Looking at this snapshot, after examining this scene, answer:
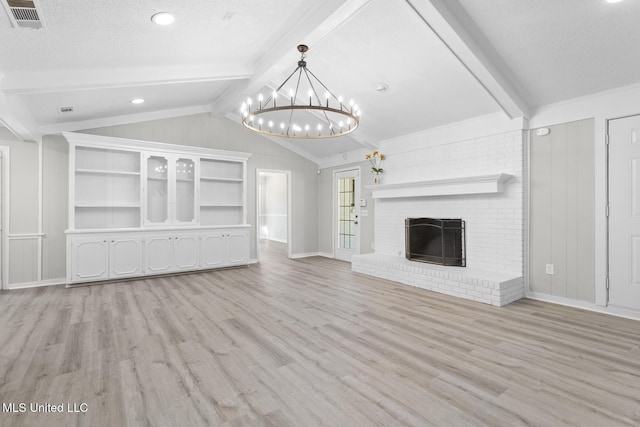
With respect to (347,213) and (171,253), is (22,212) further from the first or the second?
(347,213)

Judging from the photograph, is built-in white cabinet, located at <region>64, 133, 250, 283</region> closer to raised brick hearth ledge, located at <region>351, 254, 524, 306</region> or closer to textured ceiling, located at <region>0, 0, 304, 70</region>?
textured ceiling, located at <region>0, 0, 304, 70</region>

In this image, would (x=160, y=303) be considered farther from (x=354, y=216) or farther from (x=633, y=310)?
(x=633, y=310)

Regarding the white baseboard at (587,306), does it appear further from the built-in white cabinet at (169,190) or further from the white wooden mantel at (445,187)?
the built-in white cabinet at (169,190)

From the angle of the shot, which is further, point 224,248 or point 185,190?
point 224,248

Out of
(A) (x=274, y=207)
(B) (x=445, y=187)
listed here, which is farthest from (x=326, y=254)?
(A) (x=274, y=207)

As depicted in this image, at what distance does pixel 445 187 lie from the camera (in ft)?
16.0

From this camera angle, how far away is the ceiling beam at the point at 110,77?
3.17 meters

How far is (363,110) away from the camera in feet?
17.7

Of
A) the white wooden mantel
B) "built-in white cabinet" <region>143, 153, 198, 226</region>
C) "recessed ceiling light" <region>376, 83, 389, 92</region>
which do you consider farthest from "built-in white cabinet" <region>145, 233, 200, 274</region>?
"recessed ceiling light" <region>376, 83, 389, 92</region>

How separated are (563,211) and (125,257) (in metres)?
6.18

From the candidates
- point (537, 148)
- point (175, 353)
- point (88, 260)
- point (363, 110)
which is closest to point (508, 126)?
point (537, 148)

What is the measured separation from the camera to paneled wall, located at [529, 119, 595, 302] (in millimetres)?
3760

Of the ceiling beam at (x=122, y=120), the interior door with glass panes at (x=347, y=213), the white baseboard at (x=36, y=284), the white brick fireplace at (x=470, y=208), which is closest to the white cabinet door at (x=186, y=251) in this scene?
the white baseboard at (x=36, y=284)

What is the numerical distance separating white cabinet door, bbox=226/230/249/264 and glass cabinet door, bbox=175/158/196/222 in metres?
0.79
